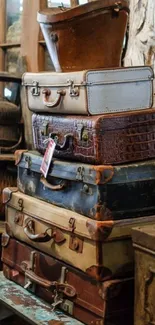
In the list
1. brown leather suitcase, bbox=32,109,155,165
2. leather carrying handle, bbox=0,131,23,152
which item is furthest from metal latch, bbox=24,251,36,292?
leather carrying handle, bbox=0,131,23,152

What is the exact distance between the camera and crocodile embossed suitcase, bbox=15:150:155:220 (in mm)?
1662

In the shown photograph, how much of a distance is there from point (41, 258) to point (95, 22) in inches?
31.1

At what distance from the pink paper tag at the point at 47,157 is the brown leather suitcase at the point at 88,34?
0.80ft

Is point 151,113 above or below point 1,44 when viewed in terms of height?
below

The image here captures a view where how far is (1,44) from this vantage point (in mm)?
3320

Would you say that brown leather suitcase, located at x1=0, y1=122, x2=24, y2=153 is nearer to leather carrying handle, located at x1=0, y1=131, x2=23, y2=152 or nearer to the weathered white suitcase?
leather carrying handle, located at x1=0, y1=131, x2=23, y2=152

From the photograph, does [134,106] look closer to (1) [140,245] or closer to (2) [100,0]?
(2) [100,0]

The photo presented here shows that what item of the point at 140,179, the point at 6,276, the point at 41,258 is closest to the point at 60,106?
the point at 140,179

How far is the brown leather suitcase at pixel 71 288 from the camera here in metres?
1.67

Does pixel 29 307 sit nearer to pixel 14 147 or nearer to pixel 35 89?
pixel 35 89

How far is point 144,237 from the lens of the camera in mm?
1551

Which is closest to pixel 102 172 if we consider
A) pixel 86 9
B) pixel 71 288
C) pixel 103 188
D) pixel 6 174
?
pixel 103 188

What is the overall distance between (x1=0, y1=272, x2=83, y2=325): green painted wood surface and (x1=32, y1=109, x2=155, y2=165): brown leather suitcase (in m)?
0.49

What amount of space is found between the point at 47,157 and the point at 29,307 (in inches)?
19.3
